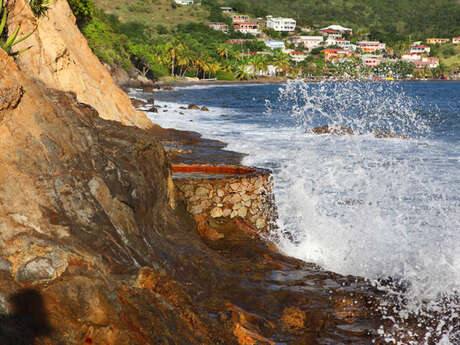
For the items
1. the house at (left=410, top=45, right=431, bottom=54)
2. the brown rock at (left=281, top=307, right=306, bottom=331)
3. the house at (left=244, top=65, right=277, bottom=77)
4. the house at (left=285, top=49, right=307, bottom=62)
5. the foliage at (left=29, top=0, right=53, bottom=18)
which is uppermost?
the house at (left=410, top=45, right=431, bottom=54)

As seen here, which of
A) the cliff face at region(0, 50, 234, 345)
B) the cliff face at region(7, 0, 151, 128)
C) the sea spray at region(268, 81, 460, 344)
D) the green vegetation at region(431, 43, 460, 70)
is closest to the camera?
the cliff face at region(0, 50, 234, 345)

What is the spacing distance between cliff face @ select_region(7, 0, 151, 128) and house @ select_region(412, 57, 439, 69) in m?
171

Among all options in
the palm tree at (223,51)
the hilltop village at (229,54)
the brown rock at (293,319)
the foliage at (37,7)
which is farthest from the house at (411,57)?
the brown rock at (293,319)

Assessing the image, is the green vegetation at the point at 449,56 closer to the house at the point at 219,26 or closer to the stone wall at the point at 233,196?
the house at the point at 219,26

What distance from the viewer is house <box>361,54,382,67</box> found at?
553ft

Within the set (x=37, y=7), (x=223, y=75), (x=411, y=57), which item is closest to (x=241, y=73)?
(x=223, y=75)

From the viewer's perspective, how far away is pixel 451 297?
279 inches

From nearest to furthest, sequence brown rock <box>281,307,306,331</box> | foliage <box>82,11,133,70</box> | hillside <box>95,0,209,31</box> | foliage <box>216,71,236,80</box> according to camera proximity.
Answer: brown rock <box>281,307,306,331</box>, foliage <box>82,11,133,70</box>, foliage <box>216,71,236,80</box>, hillside <box>95,0,209,31</box>

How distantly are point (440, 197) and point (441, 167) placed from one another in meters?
4.95

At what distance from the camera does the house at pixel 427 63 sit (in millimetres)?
174500

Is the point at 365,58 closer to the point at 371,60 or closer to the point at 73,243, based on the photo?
the point at 371,60

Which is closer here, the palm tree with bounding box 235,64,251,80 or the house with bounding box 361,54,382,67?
the palm tree with bounding box 235,64,251,80

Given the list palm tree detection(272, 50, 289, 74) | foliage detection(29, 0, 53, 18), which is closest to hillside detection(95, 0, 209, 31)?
palm tree detection(272, 50, 289, 74)

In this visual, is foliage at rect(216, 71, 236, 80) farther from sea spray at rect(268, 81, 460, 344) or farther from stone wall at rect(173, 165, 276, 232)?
stone wall at rect(173, 165, 276, 232)
